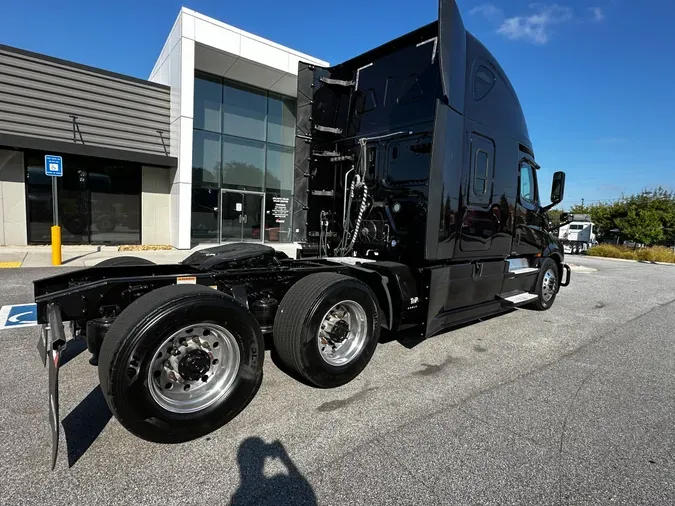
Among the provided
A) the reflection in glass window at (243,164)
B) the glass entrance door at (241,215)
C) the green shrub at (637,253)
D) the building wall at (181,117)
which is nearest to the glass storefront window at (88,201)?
the building wall at (181,117)

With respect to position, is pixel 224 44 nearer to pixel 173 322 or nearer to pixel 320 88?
pixel 320 88

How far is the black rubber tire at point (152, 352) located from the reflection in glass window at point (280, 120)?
50.2 feet

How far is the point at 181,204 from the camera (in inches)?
530

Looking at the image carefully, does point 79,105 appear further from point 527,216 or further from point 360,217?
point 527,216

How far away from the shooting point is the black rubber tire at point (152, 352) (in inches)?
90.7

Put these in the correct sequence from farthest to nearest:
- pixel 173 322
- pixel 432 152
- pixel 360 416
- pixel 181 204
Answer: pixel 181 204 < pixel 432 152 < pixel 360 416 < pixel 173 322

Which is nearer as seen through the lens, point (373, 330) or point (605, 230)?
point (373, 330)

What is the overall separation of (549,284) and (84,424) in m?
7.26

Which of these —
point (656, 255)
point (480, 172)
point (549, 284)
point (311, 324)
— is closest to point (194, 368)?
point (311, 324)

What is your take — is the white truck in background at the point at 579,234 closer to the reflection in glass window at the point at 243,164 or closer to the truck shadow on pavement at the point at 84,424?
the reflection in glass window at the point at 243,164

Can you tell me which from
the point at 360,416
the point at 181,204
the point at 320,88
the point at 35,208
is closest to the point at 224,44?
the point at 181,204

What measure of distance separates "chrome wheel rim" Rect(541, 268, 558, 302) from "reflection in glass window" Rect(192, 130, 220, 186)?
12.7 m

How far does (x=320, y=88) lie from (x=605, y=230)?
37.9 m

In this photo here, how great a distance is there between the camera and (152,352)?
2.42 meters
